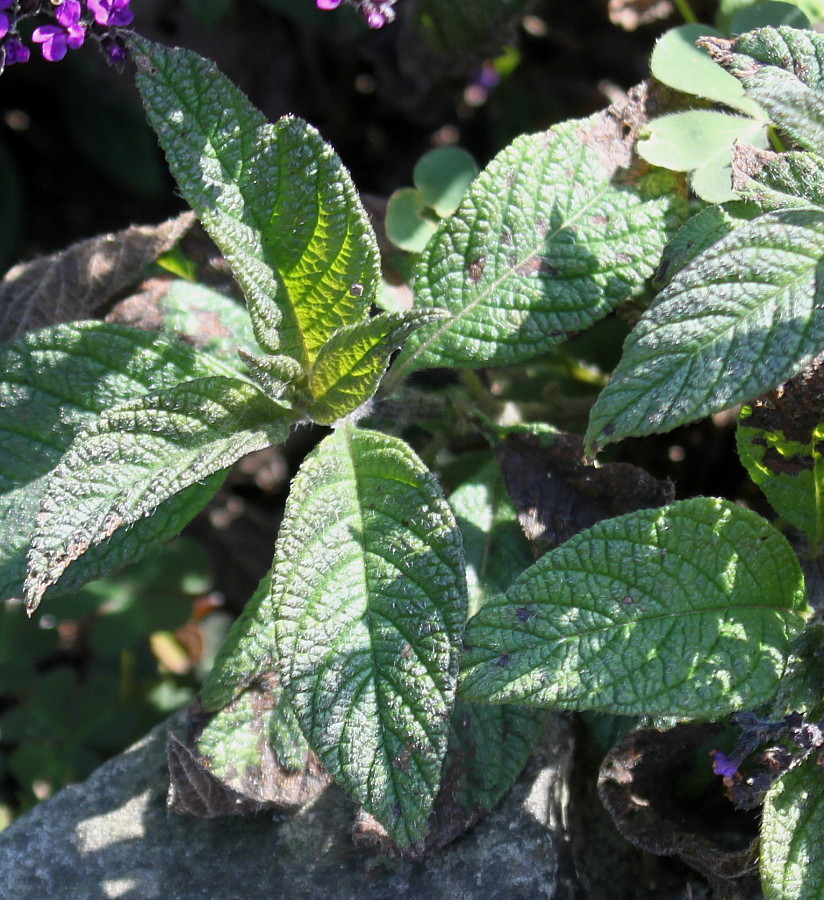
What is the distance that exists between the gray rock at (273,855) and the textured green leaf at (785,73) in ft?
3.51

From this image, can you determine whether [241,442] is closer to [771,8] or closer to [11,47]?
[11,47]

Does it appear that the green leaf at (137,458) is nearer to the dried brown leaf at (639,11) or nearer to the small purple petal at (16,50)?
the small purple petal at (16,50)

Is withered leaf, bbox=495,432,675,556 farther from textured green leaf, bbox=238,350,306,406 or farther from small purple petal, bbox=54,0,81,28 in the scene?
small purple petal, bbox=54,0,81,28

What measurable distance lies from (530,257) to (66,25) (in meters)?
0.84

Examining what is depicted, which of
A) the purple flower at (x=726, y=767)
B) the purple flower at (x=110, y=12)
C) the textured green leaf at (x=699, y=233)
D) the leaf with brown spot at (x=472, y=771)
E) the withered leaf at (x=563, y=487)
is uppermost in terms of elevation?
the purple flower at (x=110, y=12)

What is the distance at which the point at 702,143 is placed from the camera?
1753 millimetres

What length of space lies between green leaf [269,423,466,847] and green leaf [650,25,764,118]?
0.92 m

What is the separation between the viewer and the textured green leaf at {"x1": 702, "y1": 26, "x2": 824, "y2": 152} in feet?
4.01

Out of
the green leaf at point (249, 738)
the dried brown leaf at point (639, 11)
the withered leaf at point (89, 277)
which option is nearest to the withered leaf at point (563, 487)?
the green leaf at point (249, 738)

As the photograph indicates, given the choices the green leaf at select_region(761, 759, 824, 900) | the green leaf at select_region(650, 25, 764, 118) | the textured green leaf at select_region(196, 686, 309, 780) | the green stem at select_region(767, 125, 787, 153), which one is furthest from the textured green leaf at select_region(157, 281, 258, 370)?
the green leaf at select_region(761, 759, 824, 900)

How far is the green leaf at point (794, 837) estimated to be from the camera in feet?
4.35

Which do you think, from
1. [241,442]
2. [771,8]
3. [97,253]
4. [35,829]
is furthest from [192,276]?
[771,8]

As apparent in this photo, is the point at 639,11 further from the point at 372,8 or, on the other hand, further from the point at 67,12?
the point at 67,12

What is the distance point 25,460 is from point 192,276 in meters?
0.69
